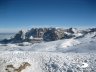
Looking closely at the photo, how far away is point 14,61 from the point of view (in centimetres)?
2855

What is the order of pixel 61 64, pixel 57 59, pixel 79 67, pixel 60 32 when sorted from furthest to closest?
pixel 60 32, pixel 57 59, pixel 61 64, pixel 79 67

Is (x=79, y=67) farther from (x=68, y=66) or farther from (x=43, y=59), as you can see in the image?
(x=43, y=59)

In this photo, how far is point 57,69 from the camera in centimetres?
2717

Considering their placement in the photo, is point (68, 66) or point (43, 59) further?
point (43, 59)

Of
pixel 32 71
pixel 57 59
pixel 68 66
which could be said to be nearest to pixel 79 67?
pixel 68 66

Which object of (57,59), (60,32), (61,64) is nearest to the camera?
(61,64)

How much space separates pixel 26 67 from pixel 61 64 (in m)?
5.27

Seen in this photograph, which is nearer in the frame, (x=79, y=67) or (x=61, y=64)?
(x=79, y=67)

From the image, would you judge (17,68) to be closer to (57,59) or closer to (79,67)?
(57,59)

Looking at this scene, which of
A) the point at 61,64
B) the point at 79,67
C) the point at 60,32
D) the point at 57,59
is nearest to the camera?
the point at 79,67

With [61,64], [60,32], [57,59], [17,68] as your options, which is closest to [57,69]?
[61,64]

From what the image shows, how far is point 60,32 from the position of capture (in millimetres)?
179625

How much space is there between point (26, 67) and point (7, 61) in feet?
10.1

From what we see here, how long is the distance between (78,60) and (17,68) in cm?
968
